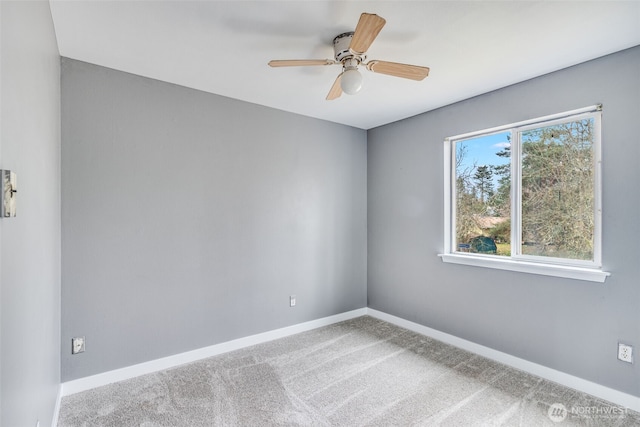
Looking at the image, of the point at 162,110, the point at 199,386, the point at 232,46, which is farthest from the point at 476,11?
the point at 199,386

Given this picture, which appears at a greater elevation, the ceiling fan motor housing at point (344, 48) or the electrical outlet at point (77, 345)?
the ceiling fan motor housing at point (344, 48)

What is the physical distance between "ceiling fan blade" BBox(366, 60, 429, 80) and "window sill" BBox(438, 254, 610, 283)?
5.87ft

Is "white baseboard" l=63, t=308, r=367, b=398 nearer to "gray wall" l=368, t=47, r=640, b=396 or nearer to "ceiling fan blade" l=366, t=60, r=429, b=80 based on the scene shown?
"gray wall" l=368, t=47, r=640, b=396

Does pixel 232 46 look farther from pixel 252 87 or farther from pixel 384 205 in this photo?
pixel 384 205

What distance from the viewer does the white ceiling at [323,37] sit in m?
1.75

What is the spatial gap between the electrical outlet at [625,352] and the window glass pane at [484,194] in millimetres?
966

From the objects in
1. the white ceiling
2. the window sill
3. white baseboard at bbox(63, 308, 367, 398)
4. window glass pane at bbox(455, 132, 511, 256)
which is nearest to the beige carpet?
white baseboard at bbox(63, 308, 367, 398)

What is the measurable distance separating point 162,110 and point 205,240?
1.17m

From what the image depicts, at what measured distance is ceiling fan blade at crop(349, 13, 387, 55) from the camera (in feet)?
5.00

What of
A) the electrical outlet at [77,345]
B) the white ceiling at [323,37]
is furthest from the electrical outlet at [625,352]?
the electrical outlet at [77,345]

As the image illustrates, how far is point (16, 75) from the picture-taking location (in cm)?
106

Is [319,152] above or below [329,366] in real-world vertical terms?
above

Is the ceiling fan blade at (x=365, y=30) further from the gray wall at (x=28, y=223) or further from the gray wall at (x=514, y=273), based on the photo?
the gray wall at (x=514, y=273)

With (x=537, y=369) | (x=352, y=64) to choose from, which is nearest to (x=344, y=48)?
(x=352, y=64)
